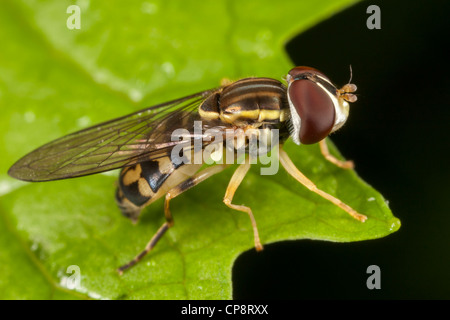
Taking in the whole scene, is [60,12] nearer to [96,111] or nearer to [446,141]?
[96,111]

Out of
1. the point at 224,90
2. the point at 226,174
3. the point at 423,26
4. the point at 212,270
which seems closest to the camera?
the point at 212,270

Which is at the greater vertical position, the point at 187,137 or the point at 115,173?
the point at 187,137

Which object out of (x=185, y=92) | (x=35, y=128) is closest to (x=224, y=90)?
(x=185, y=92)

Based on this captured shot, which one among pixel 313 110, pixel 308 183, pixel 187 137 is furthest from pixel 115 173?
pixel 313 110

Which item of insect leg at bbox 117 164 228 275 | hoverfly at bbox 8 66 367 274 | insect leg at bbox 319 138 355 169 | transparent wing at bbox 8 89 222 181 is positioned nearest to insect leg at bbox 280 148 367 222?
hoverfly at bbox 8 66 367 274

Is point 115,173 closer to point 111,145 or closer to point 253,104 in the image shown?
point 111,145

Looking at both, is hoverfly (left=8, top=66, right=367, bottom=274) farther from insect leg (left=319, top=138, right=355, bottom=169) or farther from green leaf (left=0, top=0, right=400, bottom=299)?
green leaf (left=0, top=0, right=400, bottom=299)
